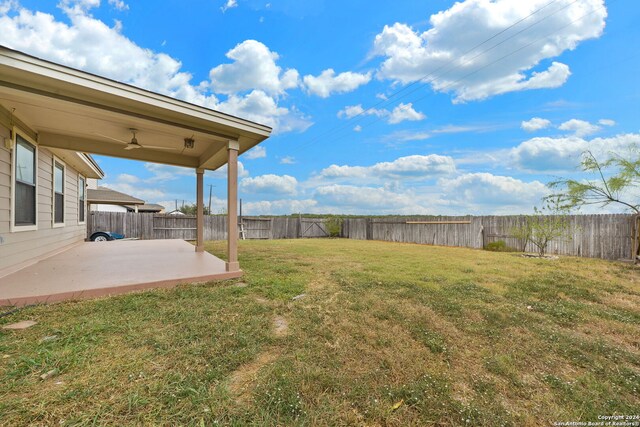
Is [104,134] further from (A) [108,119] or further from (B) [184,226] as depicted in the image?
(B) [184,226]

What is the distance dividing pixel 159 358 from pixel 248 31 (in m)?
11.5

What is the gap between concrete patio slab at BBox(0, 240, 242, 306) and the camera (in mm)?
3377

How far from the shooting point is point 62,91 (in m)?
3.35

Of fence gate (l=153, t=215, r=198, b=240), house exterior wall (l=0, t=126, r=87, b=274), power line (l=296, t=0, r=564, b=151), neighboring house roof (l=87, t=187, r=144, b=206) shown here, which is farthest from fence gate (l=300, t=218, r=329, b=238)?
neighboring house roof (l=87, t=187, r=144, b=206)

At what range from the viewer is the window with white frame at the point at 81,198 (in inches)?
354

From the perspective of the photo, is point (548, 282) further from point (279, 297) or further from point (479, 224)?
point (479, 224)

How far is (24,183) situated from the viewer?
15.2ft

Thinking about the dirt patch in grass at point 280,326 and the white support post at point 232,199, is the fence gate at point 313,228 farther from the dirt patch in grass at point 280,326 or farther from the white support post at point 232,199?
the dirt patch in grass at point 280,326

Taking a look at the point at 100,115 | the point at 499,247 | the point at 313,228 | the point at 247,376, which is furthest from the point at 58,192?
the point at 499,247

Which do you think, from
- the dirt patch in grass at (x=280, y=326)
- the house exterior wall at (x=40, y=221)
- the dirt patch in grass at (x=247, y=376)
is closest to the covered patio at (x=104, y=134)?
the house exterior wall at (x=40, y=221)

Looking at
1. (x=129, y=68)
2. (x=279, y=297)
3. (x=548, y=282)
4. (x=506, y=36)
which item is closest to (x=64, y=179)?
(x=129, y=68)

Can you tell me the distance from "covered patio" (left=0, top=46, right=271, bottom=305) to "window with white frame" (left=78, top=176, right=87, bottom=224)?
300cm

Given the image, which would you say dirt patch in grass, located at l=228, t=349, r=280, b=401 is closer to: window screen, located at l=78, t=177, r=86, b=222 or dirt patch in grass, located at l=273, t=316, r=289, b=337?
dirt patch in grass, located at l=273, t=316, r=289, b=337

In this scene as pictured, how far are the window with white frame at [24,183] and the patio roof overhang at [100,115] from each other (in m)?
0.36
